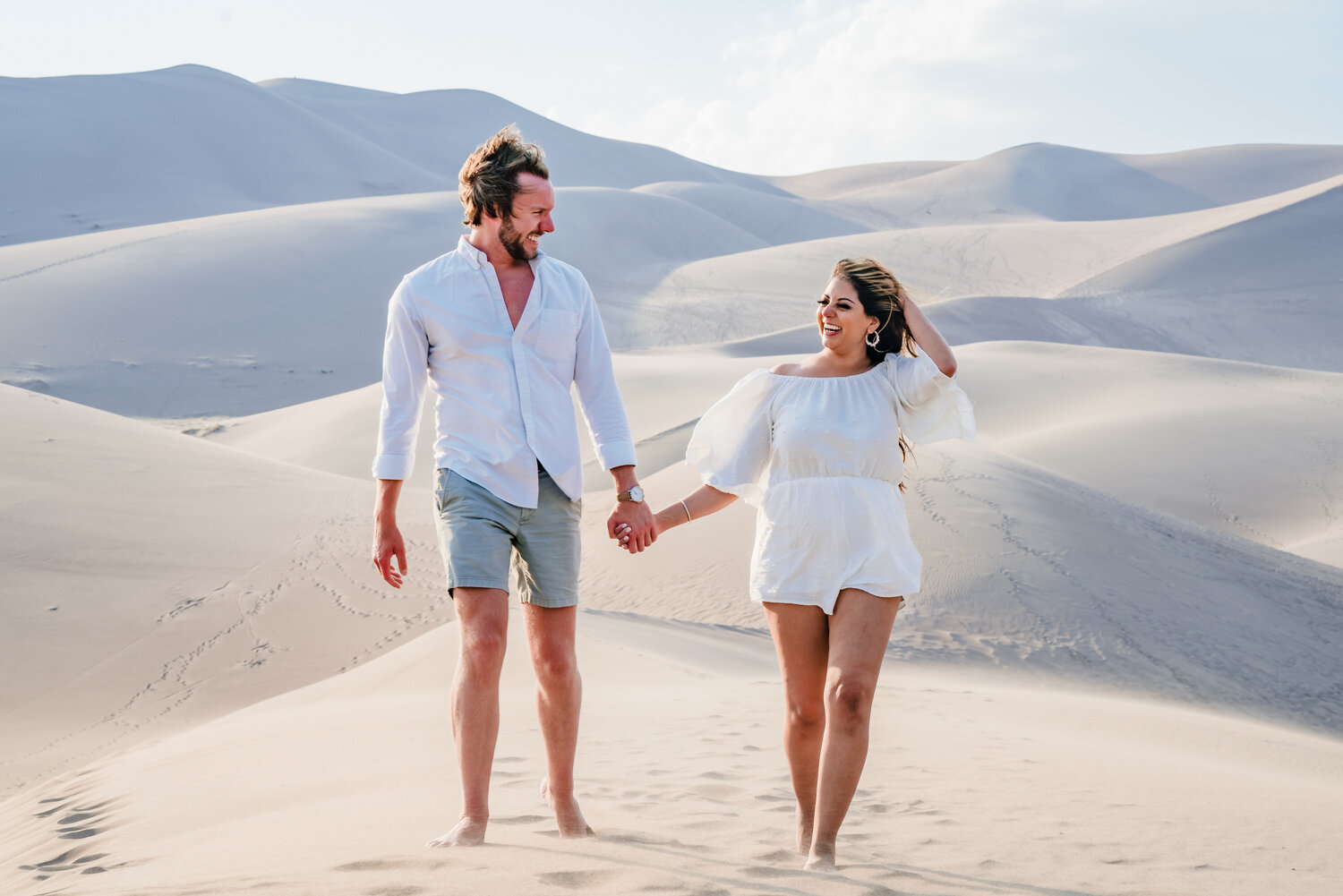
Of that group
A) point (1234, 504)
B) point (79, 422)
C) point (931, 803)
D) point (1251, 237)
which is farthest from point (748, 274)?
point (931, 803)

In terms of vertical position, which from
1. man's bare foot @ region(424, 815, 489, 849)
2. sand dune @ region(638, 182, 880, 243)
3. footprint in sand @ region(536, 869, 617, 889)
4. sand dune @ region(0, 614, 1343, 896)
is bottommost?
sand dune @ region(0, 614, 1343, 896)

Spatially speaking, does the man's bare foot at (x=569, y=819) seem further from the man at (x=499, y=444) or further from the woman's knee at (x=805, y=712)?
the woman's knee at (x=805, y=712)

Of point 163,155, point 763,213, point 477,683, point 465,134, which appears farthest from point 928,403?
point 465,134

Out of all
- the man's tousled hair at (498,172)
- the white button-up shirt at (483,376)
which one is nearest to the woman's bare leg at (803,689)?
the white button-up shirt at (483,376)

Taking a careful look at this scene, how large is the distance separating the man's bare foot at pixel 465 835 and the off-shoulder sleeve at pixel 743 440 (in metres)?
1.25

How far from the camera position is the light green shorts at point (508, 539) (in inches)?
129

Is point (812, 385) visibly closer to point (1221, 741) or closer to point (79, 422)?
point (1221, 741)

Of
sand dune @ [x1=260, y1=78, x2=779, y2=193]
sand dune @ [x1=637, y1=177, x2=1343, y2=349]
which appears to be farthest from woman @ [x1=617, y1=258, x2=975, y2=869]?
sand dune @ [x1=260, y1=78, x2=779, y2=193]

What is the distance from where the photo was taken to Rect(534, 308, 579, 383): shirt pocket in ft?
11.4

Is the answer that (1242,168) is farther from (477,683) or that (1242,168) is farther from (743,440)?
(477,683)

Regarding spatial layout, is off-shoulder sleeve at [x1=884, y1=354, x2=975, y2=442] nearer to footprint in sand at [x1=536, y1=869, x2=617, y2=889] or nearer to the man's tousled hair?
the man's tousled hair

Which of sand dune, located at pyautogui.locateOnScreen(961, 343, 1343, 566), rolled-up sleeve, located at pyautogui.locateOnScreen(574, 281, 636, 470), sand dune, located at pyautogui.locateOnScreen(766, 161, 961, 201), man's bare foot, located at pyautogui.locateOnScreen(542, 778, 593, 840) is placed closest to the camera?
man's bare foot, located at pyautogui.locateOnScreen(542, 778, 593, 840)

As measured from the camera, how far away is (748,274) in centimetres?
4809

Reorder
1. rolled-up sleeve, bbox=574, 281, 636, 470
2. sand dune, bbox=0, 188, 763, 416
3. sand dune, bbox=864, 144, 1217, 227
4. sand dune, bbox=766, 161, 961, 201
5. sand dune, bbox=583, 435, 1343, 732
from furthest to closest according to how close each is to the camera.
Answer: sand dune, bbox=766, 161, 961, 201 → sand dune, bbox=864, 144, 1217, 227 → sand dune, bbox=0, 188, 763, 416 → sand dune, bbox=583, 435, 1343, 732 → rolled-up sleeve, bbox=574, 281, 636, 470
